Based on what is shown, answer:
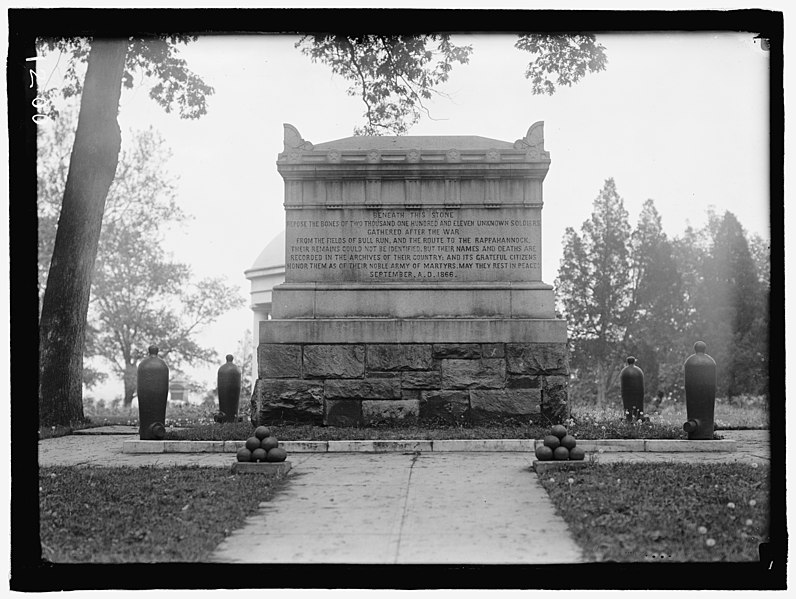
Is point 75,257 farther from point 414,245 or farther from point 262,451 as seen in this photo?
point 262,451

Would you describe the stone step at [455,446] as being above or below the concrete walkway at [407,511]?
below

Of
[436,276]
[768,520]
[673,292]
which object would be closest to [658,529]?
[768,520]

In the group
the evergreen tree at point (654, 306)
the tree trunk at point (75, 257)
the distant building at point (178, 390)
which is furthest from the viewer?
the distant building at point (178, 390)

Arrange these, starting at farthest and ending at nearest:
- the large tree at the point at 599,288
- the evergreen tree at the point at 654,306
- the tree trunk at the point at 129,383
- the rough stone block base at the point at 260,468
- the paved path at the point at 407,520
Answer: the large tree at the point at 599,288, the evergreen tree at the point at 654,306, the tree trunk at the point at 129,383, the rough stone block base at the point at 260,468, the paved path at the point at 407,520

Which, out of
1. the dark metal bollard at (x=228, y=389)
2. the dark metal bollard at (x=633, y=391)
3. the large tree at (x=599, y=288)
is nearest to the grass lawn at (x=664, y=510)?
the dark metal bollard at (x=633, y=391)

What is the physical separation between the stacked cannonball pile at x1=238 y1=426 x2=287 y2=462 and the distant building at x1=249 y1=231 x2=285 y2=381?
51.7 feet

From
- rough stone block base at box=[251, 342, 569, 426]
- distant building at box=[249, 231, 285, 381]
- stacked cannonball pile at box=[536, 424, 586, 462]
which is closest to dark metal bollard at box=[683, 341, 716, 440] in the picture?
rough stone block base at box=[251, 342, 569, 426]

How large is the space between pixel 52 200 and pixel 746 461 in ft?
47.7

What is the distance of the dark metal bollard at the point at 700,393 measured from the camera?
9047mm

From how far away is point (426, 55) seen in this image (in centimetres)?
940

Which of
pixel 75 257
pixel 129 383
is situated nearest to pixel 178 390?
pixel 129 383

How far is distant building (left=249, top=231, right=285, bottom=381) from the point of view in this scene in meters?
23.3

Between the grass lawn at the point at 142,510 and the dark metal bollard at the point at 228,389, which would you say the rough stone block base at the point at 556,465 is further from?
the dark metal bollard at the point at 228,389

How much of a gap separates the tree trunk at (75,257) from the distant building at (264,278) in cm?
997
